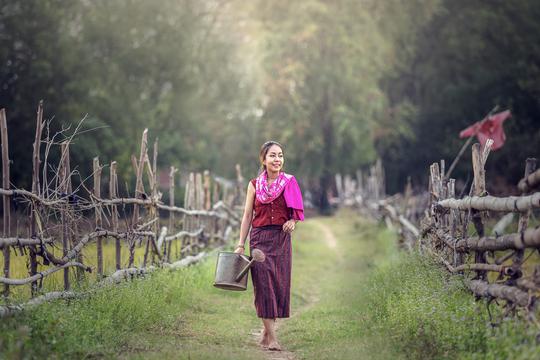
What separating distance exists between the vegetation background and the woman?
61.7 ft

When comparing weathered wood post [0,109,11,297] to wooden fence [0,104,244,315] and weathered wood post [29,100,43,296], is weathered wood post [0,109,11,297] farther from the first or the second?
weathered wood post [29,100,43,296]

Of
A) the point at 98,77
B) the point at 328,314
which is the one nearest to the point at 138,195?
the point at 328,314

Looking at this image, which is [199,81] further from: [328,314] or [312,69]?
[328,314]

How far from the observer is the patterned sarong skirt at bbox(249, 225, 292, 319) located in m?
6.90

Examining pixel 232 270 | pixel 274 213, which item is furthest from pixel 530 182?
pixel 232 270

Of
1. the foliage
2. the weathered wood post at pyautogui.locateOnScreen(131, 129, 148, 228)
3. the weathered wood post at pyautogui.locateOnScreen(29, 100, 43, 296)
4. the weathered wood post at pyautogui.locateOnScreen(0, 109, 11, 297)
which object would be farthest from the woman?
the foliage

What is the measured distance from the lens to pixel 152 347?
620cm

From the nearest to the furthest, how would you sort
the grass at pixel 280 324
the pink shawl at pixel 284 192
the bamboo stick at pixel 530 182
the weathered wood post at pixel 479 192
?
the bamboo stick at pixel 530 182 < the grass at pixel 280 324 < the weathered wood post at pixel 479 192 < the pink shawl at pixel 284 192

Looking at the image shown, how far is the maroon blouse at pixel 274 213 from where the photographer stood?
22.9 ft

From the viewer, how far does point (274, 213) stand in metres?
7.00

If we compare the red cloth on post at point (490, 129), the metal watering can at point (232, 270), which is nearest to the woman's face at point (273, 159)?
the metal watering can at point (232, 270)

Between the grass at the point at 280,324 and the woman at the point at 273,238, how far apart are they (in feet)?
1.25

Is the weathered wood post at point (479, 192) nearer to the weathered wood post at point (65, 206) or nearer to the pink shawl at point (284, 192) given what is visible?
the pink shawl at point (284, 192)

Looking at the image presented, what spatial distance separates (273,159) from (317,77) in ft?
87.6
